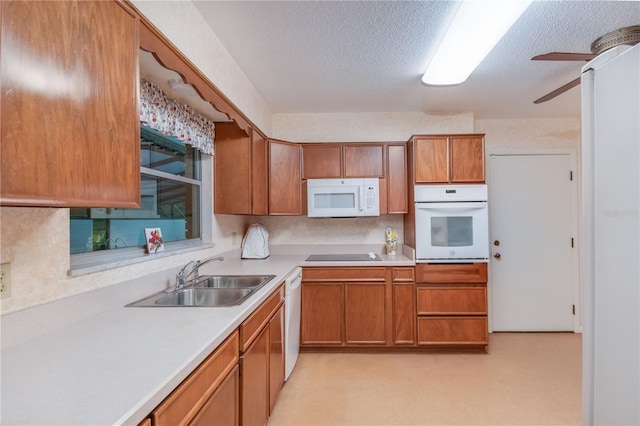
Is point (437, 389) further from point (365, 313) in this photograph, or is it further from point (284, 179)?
point (284, 179)

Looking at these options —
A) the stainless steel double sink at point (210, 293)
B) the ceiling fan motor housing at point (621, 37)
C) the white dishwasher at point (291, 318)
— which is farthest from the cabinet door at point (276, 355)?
the ceiling fan motor housing at point (621, 37)

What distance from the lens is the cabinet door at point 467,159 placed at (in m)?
2.94

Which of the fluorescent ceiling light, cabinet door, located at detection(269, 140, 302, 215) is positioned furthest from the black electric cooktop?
the fluorescent ceiling light

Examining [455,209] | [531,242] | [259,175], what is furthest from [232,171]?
[531,242]

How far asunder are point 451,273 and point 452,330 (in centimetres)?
52

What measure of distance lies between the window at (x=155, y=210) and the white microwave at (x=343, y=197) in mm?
1091

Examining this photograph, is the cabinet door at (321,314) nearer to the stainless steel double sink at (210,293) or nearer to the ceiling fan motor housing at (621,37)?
the stainless steel double sink at (210,293)

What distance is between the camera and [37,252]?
1.11 meters

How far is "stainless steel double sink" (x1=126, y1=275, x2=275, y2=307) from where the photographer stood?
5.23ft

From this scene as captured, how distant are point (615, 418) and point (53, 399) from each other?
147 cm

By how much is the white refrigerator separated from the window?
6.42ft

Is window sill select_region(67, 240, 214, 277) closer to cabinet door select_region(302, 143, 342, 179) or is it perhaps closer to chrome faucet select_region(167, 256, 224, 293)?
chrome faucet select_region(167, 256, 224, 293)

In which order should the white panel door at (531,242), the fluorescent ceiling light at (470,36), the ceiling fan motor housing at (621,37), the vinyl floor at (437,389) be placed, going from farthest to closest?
the white panel door at (531,242) → the vinyl floor at (437,389) → the ceiling fan motor housing at (621,37) → the fluorescent ceiling light at (470,36)

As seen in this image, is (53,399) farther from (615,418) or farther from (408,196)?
(408,196)
